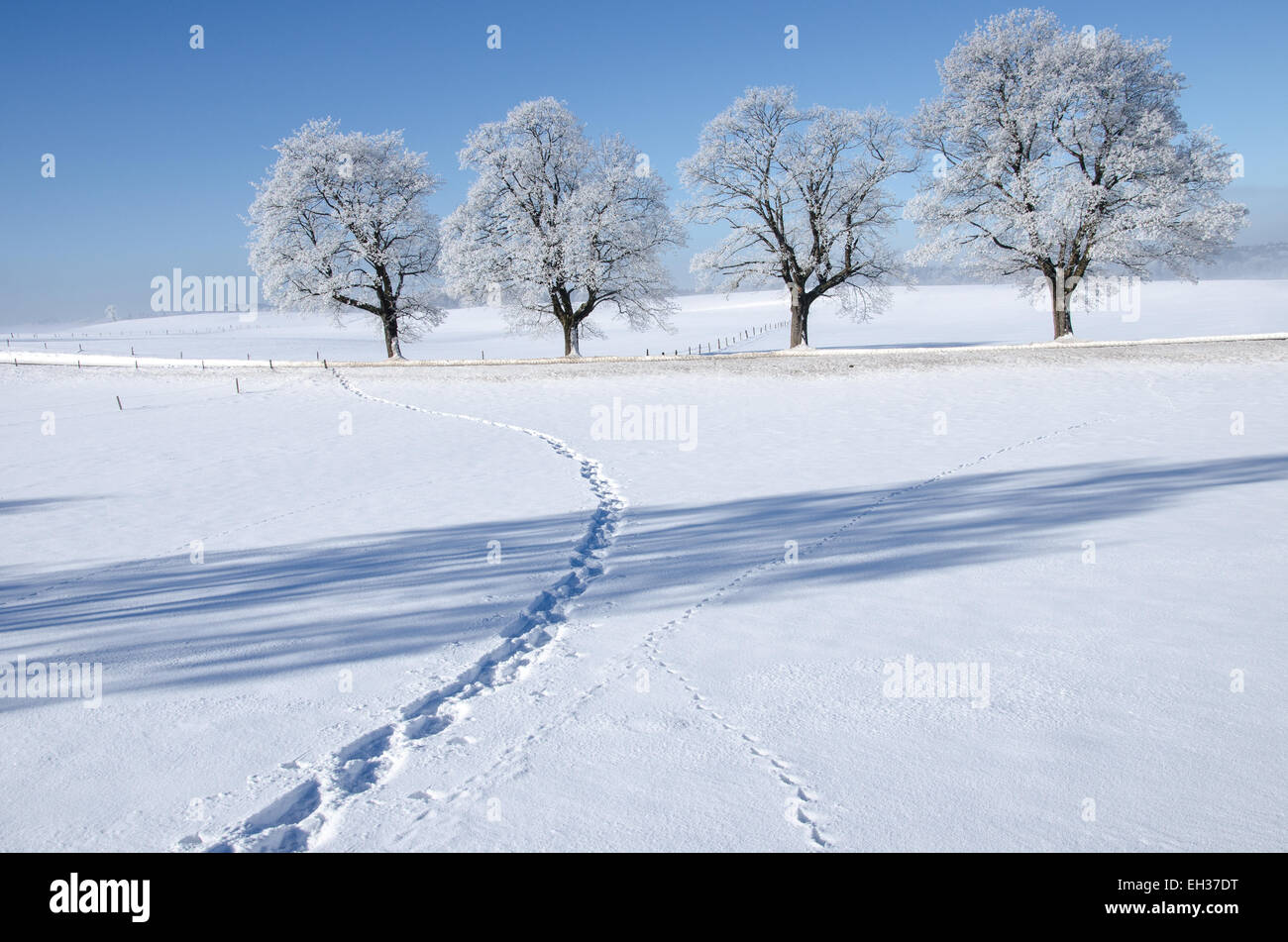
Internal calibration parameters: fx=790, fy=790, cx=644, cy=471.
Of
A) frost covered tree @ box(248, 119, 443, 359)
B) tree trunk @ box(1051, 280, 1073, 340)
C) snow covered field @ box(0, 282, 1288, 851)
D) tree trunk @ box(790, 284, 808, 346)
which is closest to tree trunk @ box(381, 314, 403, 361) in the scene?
frost covered tree @ box(248, 119, 443, 359)

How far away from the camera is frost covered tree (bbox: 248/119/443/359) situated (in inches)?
1325

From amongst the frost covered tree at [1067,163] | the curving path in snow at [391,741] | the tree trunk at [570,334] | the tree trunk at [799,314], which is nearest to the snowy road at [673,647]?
the curving path in snow at [391,741]

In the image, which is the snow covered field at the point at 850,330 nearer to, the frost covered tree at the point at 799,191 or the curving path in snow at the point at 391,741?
the frost covered tree at the point at 799,191

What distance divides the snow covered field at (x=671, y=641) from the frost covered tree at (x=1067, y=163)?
1086cm

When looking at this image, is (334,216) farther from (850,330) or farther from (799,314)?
(850,330)

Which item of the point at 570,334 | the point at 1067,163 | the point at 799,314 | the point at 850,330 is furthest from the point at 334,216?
the point at 850,330

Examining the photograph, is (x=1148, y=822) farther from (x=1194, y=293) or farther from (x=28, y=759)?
(x=1194, y=293)

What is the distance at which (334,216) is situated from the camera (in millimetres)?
34031

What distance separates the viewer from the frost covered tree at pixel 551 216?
3172cm

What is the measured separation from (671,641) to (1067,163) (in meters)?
26.9

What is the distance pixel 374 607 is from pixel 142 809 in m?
3.21

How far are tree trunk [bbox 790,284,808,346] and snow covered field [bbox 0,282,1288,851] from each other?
16.8 m

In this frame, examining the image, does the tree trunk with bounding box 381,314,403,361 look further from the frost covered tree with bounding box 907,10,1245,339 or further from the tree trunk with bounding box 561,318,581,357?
the frost covered tree with bounding box 907,10,1245,339

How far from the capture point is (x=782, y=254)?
3102 cm
